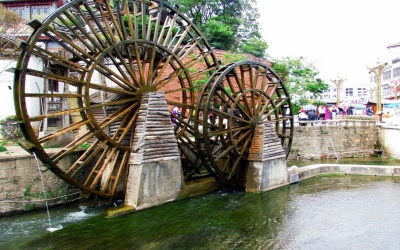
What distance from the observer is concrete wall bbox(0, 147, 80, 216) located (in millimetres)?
8562

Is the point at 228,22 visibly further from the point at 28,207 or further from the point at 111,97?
the point at 28,207

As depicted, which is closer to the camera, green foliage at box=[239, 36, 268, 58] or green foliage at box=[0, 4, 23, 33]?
green foliage at box=[0, 4, 23, 33]

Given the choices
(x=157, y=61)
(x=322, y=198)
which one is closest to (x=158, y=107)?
(x=157, y=61)

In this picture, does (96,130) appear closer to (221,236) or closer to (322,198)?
(221,236)

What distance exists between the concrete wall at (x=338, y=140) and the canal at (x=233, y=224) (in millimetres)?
8395

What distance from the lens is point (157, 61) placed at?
11195 millimetres

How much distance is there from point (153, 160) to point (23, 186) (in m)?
3.13

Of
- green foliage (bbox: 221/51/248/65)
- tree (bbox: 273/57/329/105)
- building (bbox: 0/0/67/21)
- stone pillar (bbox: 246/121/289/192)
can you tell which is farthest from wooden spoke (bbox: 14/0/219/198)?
building (bbox: 0/0/67/21)

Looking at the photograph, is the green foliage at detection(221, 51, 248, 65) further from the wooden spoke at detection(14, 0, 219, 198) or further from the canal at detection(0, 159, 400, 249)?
the canal at detection(0, 159, 400, 249)

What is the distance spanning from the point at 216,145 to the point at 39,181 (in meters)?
Result: 5.16

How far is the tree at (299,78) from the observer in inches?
935

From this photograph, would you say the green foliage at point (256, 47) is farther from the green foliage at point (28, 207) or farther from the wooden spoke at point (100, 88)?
the green foliage at point (28, 207)

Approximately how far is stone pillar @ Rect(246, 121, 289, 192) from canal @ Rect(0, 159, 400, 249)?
385 mm

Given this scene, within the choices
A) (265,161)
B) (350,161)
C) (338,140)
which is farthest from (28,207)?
(338,140)
